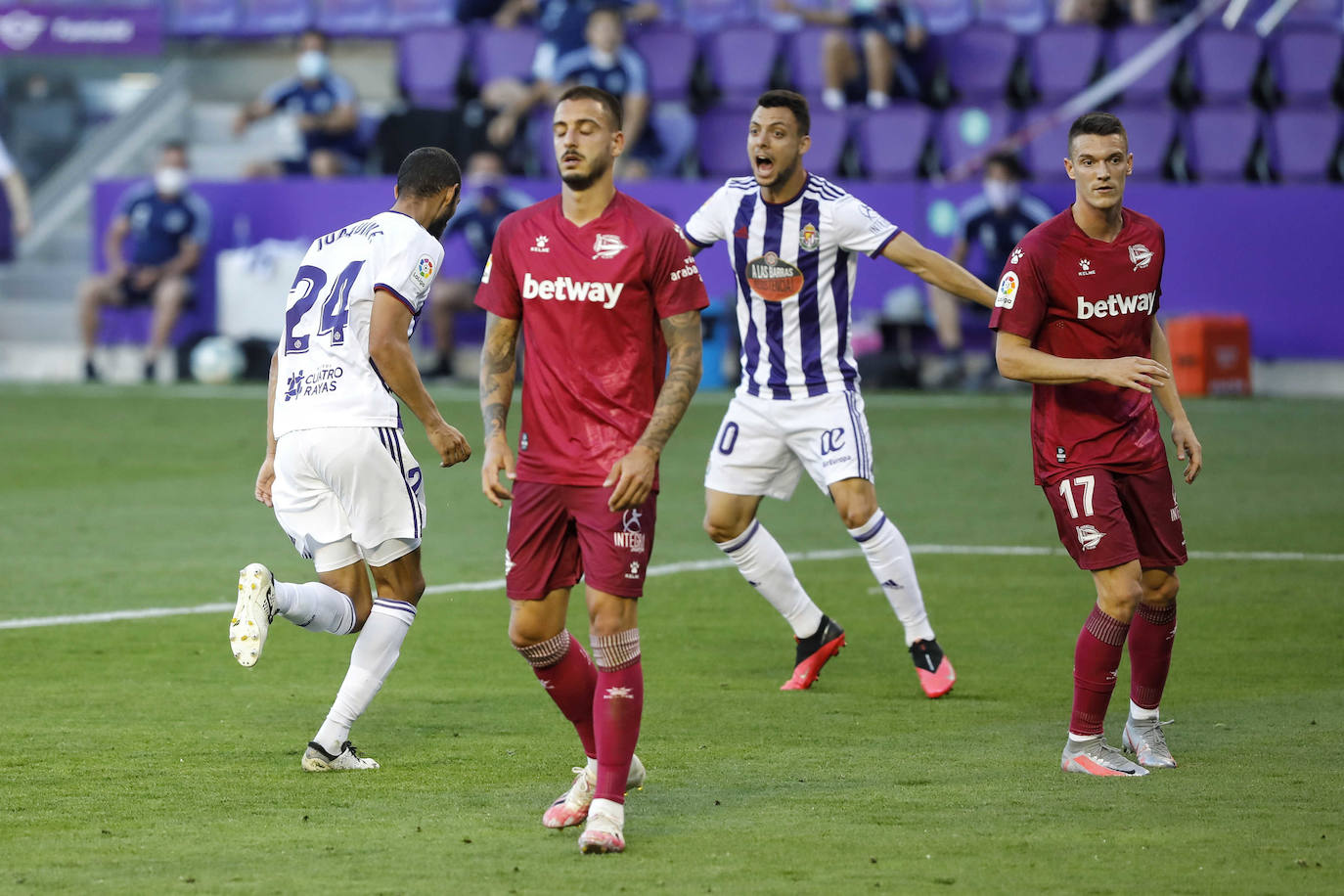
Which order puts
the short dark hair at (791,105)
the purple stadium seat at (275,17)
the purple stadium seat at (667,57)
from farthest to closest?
the purple stadium seat at (275,17)
the purple stadium seat at (667,57)
the short dark hair at (791,105)

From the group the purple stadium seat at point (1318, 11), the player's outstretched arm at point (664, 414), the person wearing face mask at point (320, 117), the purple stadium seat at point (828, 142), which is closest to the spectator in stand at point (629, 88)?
the purple stadium seat at point (828, 142)

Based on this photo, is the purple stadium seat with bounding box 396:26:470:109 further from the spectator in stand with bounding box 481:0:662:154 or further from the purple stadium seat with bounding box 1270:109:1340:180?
the purple stadium seat with bounding box 1270:109:1340:180

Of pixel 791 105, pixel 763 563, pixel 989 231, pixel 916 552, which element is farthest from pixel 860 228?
pixel 989 231

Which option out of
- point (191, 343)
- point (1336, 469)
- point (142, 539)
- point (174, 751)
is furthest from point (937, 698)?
point (191, 343)

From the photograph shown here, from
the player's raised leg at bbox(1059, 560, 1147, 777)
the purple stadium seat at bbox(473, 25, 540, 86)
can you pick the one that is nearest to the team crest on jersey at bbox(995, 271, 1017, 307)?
the player's raised leg at bbox(1059, 560, 1147, 777)

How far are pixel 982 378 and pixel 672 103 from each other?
210 inches

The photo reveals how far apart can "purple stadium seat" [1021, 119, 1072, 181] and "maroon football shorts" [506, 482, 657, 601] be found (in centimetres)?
1617

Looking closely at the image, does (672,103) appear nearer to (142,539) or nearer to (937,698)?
(142,539)

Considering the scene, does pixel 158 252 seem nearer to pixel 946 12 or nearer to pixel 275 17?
pixel 275 17

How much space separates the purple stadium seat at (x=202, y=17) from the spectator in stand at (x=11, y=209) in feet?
9.75

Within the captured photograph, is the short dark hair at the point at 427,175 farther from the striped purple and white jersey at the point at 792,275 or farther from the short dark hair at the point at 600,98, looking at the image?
the striped purple and white jersey at the point at 792,275

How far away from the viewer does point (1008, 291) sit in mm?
6426

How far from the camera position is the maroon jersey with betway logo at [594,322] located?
18.1ft

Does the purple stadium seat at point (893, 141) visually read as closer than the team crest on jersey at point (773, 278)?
No
